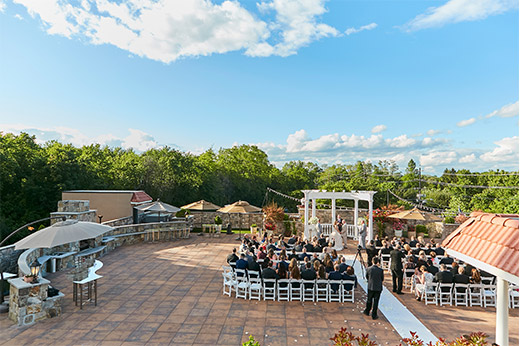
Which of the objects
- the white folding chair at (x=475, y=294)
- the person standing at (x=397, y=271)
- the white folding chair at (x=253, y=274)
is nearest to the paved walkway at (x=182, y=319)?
the white folding chair at (x=253, y=274)

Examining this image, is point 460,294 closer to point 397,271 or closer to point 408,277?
point 397,271

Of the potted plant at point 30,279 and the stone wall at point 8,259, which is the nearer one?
the potted plant at point 30,279

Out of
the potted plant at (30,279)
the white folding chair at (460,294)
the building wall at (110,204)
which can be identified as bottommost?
the white folding chair at (460,294)

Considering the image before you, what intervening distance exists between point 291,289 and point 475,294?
5107mm

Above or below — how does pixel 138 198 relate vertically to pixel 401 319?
above

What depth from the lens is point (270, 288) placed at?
959 cm

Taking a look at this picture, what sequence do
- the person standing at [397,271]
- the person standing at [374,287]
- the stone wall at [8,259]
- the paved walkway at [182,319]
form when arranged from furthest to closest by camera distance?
the stone wall at [8,259] → the person standing at [397,271] → the person standing at [374,287] → the paved walkway at [182,319]

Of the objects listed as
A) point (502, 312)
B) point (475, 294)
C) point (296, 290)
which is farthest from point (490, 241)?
point (475, 294)

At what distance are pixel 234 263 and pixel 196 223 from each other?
51.1 feet

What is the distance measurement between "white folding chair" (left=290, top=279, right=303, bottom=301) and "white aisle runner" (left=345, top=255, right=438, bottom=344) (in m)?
2.21

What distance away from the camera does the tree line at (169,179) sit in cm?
2431

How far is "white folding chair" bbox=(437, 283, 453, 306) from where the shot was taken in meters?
9.49

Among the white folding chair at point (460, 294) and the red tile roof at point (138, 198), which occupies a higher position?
the red tile roof at point (138, 198)

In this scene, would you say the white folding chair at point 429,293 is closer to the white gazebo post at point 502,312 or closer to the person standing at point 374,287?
the person standing at point 374,287
